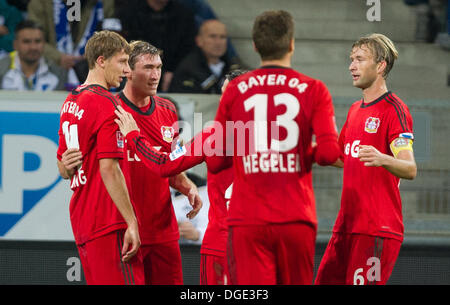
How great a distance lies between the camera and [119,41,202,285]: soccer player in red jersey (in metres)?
4.55

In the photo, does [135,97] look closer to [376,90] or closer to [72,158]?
[72,158]

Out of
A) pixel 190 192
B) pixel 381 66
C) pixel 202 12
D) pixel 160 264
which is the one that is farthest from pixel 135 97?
pixel 202 12

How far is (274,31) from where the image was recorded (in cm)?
340

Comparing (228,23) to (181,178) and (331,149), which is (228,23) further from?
(331,149)

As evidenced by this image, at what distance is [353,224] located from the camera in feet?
14.3

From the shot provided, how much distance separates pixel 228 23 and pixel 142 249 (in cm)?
484

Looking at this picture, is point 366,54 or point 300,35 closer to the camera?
point 366,54

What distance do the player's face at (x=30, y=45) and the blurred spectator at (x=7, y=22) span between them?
27 centimetres

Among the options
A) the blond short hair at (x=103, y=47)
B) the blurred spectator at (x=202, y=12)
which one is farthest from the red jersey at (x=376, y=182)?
the blurred spectator at (x=202, y=12)

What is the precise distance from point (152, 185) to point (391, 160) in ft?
5.09

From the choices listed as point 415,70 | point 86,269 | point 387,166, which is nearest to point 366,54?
point 387,166

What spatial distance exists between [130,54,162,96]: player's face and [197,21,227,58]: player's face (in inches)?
113

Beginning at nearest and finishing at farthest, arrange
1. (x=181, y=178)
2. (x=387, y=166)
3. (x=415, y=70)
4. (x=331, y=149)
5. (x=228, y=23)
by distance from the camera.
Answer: (x=331, y=149), (x=387, y=166), (x=181, y=178), (x=415, y=70), (x=228, y=23)

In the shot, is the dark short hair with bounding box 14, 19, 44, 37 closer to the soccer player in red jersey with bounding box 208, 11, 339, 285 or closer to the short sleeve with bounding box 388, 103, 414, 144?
the short sleeve with bounding box 388, 103, 414, 144
